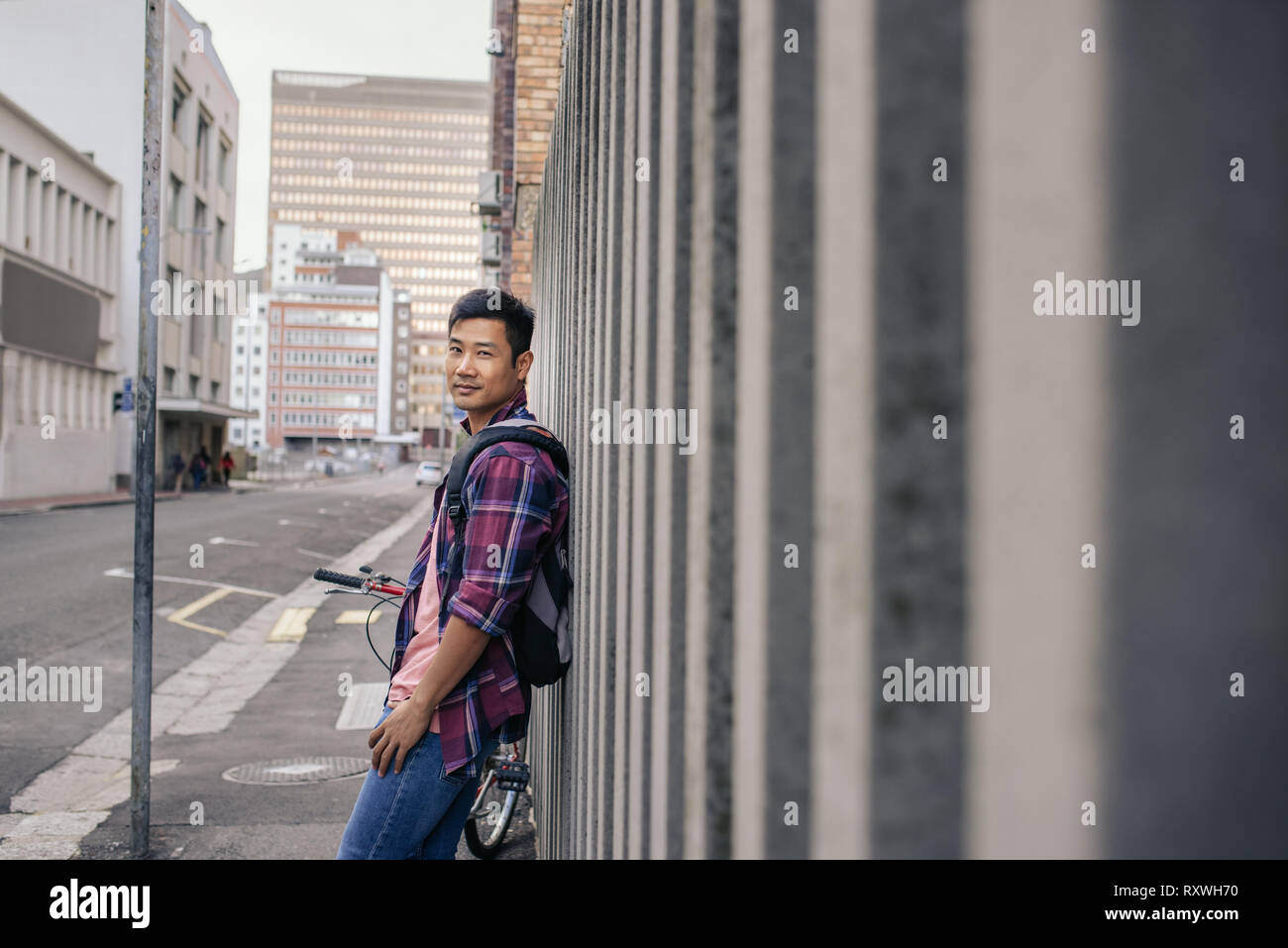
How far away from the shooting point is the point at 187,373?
150 ft

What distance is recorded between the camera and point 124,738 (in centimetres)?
619

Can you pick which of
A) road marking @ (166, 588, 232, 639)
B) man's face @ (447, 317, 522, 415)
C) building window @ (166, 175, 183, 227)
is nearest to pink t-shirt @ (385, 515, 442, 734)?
man's face @ (447, 317, 522, 415)

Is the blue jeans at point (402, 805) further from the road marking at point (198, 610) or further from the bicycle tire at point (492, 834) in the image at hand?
the road marking at point (198, 610)

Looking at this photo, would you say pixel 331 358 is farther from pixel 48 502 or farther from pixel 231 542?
pixel 231 542

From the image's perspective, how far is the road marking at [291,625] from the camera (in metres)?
9.77

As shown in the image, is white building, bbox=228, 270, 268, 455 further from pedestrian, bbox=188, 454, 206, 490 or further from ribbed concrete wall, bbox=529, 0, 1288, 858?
ribbed concrete wall, bbox=529, 0, 1288, 858

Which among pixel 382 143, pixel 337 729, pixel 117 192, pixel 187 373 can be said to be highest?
pixel 382 143

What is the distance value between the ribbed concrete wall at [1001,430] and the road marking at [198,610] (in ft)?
32.7

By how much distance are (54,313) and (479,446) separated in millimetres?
36603

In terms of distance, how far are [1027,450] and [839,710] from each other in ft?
0.99

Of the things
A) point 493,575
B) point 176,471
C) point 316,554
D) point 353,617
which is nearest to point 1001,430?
point 493,575
